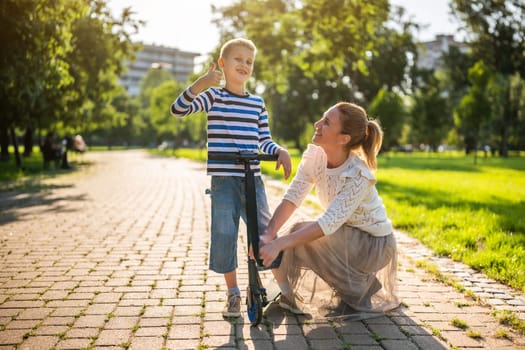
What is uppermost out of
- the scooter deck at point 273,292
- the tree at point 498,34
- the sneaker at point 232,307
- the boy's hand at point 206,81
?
the tree at point 498,34

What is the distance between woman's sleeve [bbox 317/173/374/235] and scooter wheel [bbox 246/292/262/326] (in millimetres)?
627

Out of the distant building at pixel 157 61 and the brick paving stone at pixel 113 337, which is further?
the distant building at pixel 157 61

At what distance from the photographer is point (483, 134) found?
47.0 meters

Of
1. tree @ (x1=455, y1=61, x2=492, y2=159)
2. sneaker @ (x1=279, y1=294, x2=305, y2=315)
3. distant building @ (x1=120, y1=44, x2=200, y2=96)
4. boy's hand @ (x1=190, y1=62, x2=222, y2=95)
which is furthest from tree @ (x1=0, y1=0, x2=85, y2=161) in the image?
distant building @ (x1=120, y1=44, x2=200, y2=96)

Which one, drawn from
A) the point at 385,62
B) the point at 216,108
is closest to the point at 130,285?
the point at 216,108

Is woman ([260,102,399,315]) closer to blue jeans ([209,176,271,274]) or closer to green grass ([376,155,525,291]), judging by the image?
blue jeans ([209,176,271,274])

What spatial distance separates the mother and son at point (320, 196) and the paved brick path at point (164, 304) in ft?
0.71

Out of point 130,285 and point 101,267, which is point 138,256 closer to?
point 101,267

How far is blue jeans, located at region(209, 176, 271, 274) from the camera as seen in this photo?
3.62 meters

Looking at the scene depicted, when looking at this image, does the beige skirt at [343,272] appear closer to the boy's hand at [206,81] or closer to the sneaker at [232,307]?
the sneaker at [232,307]

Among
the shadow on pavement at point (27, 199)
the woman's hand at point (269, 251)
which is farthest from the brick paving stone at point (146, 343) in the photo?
the shadow on pavement at point (27, 199)

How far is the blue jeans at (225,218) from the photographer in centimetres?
362

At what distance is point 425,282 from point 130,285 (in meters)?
2.65

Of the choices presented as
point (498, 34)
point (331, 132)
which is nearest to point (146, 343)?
point (331, 132)
